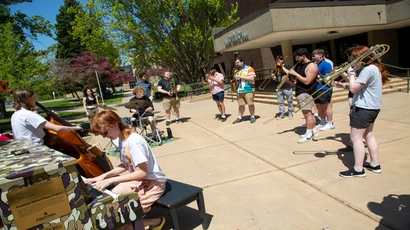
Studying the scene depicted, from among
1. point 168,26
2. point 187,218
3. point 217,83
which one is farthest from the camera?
point 168,26

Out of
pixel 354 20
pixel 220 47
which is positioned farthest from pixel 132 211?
pixel 220 47

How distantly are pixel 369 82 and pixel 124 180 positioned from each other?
2923mm

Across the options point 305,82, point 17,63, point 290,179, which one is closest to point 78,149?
point 290,179

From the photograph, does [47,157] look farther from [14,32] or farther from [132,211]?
[14,32]

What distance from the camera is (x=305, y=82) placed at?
195 inches

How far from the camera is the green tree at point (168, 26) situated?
61.0ft

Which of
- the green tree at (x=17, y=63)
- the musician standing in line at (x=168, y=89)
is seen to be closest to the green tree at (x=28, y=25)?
the green tree at (x=17, y=63)

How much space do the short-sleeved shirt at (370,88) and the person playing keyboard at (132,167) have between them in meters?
2.52

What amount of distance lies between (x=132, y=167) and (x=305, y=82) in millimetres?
3494

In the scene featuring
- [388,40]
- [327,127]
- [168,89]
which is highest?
[388,40]

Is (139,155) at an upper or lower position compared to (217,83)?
lower

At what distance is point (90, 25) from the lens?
2100 centimetres

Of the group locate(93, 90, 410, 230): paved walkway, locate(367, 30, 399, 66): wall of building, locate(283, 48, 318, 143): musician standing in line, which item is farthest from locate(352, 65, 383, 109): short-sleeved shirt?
locate(367, 30, 399, 66): wall of building

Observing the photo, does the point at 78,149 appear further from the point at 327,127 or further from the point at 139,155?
the point at 327,127
